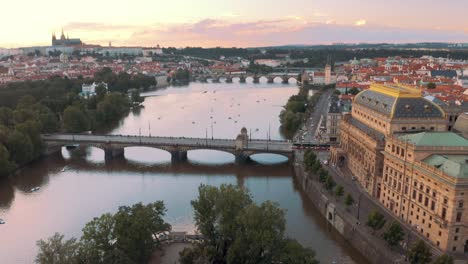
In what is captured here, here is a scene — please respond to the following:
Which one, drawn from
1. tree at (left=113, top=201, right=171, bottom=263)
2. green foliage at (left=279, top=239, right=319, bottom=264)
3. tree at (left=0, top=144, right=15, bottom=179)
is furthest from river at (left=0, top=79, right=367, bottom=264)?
tree at (left=113, top=201, right=171, bottom=263)

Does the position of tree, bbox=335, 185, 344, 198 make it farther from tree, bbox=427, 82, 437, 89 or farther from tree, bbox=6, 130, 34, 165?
tree, bbox=427, 82, 437, 89

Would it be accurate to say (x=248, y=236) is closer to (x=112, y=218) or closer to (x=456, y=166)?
(x=112, y=218)

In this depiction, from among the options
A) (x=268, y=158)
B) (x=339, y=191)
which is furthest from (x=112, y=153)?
(x=339, y=191)

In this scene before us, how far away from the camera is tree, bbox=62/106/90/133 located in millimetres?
79938

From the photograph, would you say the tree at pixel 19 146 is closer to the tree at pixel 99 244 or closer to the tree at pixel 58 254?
the tree at pixel 99 244

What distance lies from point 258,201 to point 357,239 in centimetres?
1552

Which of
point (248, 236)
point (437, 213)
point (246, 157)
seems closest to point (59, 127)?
point (246, 157)

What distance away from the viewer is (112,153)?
68062 millimetres

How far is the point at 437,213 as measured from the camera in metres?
34.5

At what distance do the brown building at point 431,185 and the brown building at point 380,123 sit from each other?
2.68 metres

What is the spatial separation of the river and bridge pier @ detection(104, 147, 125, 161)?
1149 millimetres

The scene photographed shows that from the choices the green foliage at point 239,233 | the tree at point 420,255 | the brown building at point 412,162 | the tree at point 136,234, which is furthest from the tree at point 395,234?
the tree at point 136,234

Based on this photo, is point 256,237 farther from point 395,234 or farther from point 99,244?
point 395,234

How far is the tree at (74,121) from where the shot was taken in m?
79.9
